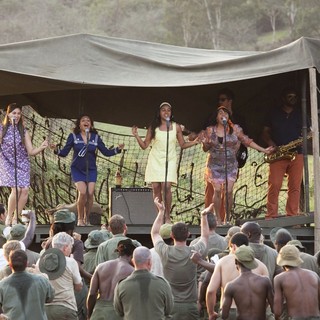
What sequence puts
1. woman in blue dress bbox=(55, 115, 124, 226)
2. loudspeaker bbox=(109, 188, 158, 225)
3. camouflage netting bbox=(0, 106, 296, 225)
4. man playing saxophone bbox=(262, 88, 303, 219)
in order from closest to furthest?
woman in blue dress bbox=(55, 115, 124, 226)
man playing saxophone bbox=(262, 88, 303, 219)
loudspeaker bbox=(109, 188, 158, 225)
camouflage netting bbox=(0, 106, 296, 225)

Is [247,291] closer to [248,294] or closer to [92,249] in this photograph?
[248,294]

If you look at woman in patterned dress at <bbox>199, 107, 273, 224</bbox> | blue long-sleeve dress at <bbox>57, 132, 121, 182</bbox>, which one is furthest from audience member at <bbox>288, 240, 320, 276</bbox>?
blue long-sleeve dress at <bbox>57, 132, 121, 182</bbox>

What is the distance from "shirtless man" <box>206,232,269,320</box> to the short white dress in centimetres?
468

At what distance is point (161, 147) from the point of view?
16.7 m

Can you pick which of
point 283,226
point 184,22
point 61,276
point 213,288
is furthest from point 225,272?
point 184,22

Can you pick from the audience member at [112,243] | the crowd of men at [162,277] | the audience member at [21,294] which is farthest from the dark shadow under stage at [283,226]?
the audience member at [21,294]

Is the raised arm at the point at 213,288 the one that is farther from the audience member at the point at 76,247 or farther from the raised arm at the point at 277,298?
the audience member at the point at 76,247

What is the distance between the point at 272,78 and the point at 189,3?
5118 cm

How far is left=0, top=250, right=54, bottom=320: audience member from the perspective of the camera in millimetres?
10977

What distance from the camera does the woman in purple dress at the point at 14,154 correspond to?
16.6 metres

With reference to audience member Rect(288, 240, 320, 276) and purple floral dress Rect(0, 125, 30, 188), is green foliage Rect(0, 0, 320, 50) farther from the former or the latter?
audience member Rect(288, 240, 320, 276)

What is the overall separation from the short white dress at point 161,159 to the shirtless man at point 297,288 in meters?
5.03

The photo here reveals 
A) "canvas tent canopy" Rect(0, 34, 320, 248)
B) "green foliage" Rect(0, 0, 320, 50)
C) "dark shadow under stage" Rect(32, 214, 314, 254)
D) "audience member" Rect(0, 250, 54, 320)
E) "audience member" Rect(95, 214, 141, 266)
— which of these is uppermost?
"green foliage" Rect(0, 0, 320, 50)

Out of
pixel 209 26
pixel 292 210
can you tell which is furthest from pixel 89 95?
pixel 209 26
